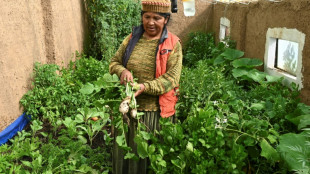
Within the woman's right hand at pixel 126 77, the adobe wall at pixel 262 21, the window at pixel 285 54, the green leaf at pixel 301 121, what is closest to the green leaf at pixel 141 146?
the woman's right hand at pixel 126 77

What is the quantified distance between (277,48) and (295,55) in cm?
59

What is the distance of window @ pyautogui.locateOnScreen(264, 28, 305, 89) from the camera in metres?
3.96

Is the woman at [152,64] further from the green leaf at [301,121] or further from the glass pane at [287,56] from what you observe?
the glass pane at [287,56]

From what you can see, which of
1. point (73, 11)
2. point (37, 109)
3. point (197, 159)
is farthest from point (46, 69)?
point (197, 159)

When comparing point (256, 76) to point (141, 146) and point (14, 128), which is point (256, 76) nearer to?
point (141, 146)

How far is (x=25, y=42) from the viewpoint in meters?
3.98

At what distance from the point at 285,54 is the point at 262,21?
74cm

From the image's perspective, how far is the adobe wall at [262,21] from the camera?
3.77m

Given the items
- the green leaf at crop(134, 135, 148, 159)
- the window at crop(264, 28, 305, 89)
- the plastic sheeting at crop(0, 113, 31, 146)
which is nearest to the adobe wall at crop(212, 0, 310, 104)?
the window at crop(264, 28, 305, 89)

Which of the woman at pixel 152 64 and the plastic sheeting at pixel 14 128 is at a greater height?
the woman at pixel 152 64

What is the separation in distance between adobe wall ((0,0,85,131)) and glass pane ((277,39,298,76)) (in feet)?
11.2

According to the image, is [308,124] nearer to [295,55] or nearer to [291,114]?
[291,114]

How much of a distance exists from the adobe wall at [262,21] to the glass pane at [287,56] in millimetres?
291

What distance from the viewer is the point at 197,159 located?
2139 mm
